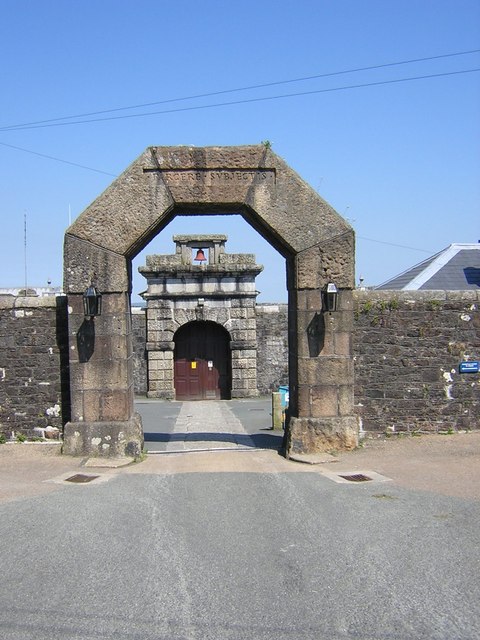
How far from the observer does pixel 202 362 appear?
2261 centimetres

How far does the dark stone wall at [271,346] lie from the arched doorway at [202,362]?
108 centimetres

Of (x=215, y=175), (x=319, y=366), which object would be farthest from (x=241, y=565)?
(x=215, y=175)

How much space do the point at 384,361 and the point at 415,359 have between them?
48 centimetres

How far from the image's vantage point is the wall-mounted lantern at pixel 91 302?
942 cm

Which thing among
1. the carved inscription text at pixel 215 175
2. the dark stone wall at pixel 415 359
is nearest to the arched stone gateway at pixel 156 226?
the carved inscription text at pixel 215 175

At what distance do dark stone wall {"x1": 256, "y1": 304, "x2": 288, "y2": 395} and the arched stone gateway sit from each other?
40.5 ft

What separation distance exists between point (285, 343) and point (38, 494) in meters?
15.4

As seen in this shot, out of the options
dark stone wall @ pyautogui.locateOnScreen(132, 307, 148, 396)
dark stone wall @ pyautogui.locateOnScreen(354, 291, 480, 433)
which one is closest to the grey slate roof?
dark stone wall @ pyautogui.locateOnScreen(132, 307, 148, 396)

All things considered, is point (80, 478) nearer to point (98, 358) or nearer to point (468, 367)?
point (98, 358)

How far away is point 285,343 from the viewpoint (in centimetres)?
2211

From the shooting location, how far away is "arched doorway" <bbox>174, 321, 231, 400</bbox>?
22453mm

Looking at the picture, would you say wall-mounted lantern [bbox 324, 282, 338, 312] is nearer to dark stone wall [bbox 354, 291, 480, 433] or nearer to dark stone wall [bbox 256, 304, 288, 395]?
dark stone wall [bbox 354, 291, 480, 433]

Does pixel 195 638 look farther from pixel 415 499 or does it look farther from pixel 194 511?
pixel 415 499

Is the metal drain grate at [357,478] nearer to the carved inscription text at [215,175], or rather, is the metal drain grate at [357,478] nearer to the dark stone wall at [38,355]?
the carved inscription text at [215,175]
